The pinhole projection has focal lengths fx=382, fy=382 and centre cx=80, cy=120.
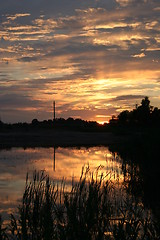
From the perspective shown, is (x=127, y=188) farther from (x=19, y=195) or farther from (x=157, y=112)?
(x=157, y=112)

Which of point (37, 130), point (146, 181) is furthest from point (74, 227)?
point (37, 130)

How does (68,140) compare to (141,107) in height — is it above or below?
below

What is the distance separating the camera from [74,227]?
6.29m

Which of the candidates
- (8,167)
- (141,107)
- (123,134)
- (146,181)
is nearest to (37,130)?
(123,134)

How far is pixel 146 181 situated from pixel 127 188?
2052 millimetres

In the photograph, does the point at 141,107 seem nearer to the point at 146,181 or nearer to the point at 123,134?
the point at 123,134

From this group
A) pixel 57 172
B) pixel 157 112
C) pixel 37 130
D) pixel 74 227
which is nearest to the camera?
pixel 74 227

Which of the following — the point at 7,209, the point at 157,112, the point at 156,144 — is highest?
the point at 157,112

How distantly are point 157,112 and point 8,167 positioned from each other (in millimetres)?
30250

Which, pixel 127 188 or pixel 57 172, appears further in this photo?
pixel 57 172

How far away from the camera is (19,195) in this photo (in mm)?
12031

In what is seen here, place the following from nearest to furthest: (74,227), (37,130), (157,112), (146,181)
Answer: (74,227), (146,181), (157,112), (37,130)

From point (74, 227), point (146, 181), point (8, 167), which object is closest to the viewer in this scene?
point (74, 227)

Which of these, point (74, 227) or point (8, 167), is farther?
point (8, 167)
